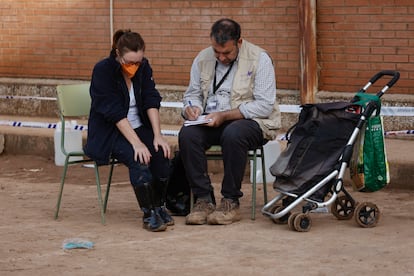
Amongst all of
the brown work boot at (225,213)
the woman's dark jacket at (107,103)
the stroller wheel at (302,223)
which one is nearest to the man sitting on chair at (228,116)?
the brown work boot at (225,213)

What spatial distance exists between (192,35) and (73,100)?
4420 mm

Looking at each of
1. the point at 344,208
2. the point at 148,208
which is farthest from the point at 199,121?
the point at 344,208

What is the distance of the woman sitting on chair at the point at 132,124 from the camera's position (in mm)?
8219

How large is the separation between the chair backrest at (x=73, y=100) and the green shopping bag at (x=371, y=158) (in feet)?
7.19

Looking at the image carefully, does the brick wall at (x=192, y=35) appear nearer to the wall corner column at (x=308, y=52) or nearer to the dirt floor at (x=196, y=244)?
the wall corner column at (x=308, y=52)

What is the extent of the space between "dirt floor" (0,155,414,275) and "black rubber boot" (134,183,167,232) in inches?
3.1

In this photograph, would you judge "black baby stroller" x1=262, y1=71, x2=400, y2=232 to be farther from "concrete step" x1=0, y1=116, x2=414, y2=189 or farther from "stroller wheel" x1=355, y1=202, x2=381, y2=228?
"concrete step" x1=0, y1=116, x2=414, y2=189

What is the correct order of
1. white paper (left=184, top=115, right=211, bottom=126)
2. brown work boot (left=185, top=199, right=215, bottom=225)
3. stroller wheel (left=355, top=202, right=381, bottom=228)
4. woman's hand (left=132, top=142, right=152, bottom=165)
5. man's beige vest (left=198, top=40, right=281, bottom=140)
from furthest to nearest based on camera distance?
man's beige vest (left=198, top=40, right=281, bottom=140) < white paper (left=184, top=115, right=211, bottom=126) < brown work boot (left=185, top=199, right=215, bottom=225) < woman's hand (left=132, top=142, right=152, bottom=165) < stroller wheel (left=355, top=202, right=381, bottom=228)

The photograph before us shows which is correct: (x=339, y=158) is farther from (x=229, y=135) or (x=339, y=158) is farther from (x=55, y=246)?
(x=55, y=246)

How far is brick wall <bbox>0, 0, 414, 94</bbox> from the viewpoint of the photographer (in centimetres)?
1163

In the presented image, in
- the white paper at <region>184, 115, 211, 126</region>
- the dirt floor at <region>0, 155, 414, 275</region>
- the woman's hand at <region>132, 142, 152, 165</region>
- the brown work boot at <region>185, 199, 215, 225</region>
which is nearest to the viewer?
the dirt floor at <region>0, 155, 414, 275</region>

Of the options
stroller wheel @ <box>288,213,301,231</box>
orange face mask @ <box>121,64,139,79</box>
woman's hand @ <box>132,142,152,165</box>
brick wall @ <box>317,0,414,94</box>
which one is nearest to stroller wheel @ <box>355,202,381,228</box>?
stroller wheel @ <box>288,213,301,231</box>

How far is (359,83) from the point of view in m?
11.9

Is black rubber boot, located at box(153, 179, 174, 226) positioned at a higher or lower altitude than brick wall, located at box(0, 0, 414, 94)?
lower
